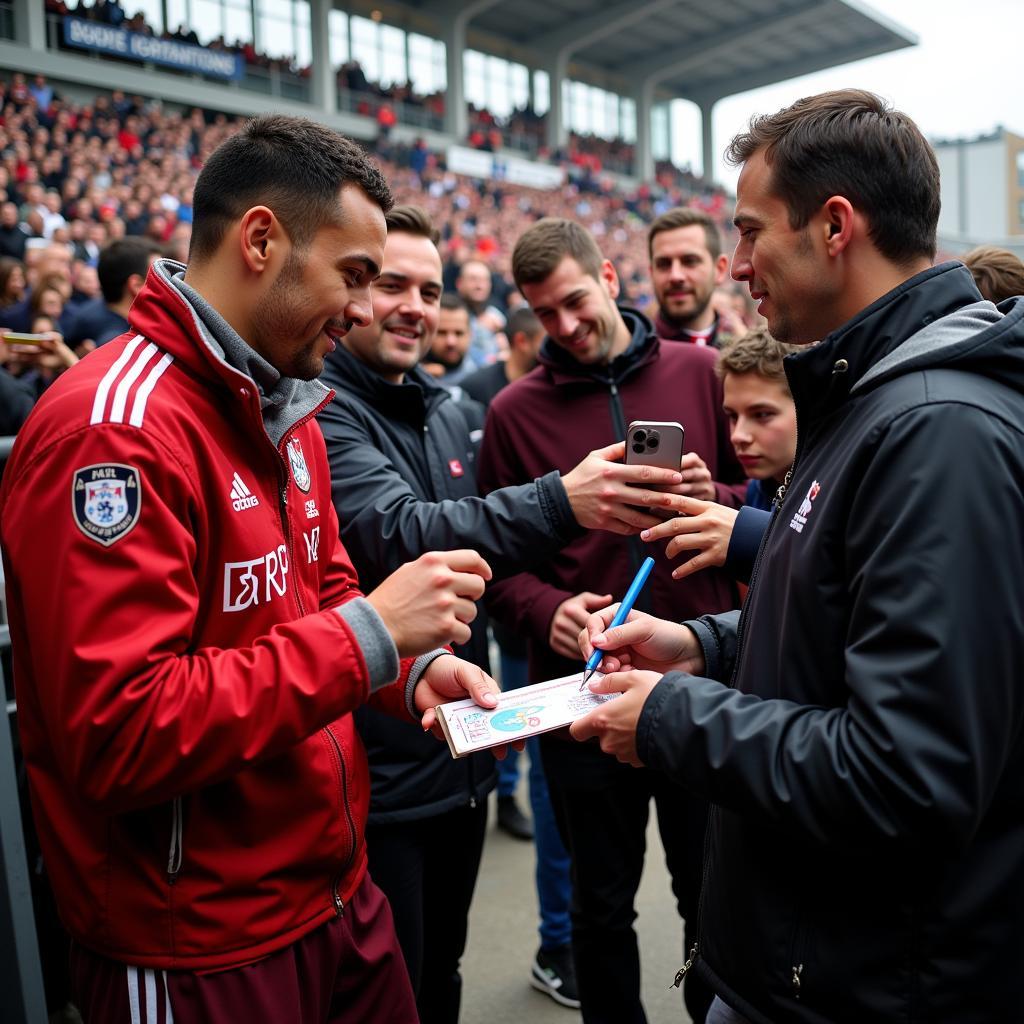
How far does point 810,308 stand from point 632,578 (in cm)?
131

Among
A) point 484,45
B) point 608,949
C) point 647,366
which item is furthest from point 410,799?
point 484,45

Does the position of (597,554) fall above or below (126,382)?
below

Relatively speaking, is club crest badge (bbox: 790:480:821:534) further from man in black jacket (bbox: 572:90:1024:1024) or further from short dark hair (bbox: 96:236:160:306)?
short dark hair (bbox: 96:236:160:306)

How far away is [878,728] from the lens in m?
1.23

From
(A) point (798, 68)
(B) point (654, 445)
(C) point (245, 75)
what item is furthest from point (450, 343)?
(A) point (798, 68)

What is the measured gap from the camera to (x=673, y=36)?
35875 mm

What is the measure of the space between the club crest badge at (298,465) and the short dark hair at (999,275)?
1.79m

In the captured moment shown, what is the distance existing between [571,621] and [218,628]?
1.18 meters

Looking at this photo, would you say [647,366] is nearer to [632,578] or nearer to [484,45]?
[632,578]

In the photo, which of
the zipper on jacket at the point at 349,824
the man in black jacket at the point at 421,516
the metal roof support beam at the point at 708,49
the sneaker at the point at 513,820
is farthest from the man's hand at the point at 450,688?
the metal roof support beam at the point at 708,49

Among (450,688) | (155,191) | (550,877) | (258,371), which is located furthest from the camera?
(155,191)

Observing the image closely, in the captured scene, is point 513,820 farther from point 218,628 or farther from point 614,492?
point 218,628

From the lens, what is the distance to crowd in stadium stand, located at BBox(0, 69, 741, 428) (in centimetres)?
643

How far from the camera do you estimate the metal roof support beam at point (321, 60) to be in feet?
85.9
